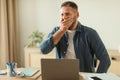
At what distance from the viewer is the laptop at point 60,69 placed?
146 centimetres

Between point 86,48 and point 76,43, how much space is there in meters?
0.10

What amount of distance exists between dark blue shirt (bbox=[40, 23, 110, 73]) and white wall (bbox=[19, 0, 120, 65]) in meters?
1.90

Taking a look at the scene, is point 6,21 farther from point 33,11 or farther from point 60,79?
point 60,79

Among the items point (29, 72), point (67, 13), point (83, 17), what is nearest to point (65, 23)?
point (67, 13)

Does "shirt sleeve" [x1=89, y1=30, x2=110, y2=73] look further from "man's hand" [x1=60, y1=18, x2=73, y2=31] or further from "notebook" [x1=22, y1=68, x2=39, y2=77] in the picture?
"notebook" [x1=22, y1=68, x2=39, y2=77]

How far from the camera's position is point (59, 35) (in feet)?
5.89

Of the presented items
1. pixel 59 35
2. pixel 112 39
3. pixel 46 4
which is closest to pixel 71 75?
pixel 59 35

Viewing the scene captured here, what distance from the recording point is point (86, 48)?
6.17 ft

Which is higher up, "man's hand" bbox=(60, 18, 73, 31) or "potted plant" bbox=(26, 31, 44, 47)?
"man's hand" bbox=(60, 18, 73, 31)

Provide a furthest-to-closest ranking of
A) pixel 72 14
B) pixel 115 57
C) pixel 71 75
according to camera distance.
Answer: pixel 115 57, pixel 72 14, pixel 71 75

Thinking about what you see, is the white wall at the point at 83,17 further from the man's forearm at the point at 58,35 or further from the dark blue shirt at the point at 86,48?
the man's forearm at the point at 58,35

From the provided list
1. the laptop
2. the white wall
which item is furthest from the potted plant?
the laptop

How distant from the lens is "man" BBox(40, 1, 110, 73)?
1.80m

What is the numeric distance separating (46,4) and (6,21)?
82 cm
